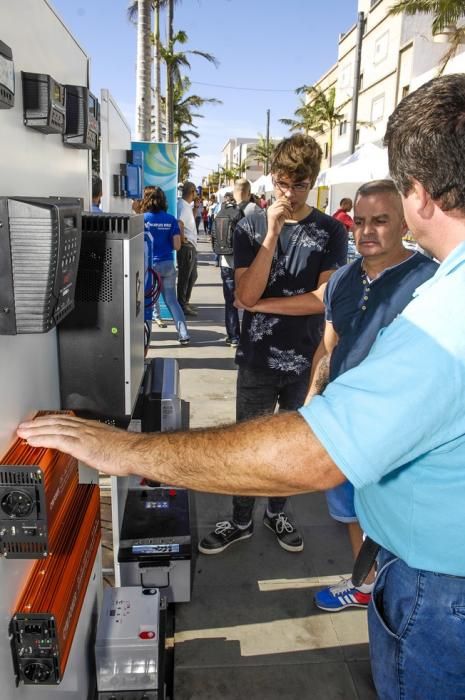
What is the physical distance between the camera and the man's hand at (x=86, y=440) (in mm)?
1292

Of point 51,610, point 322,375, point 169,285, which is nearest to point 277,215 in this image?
point 322,375

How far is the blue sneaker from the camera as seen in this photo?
108 inches

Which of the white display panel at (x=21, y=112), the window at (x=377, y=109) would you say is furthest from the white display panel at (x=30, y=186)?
the window at (x=377, y=109)

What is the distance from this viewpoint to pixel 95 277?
1.75 metres

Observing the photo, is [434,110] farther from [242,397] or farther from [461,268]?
[242,397]

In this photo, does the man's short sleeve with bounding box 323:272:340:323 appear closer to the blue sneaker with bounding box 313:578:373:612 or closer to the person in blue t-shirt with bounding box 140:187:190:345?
the blue sneaker with bounding box 313:578:373:612

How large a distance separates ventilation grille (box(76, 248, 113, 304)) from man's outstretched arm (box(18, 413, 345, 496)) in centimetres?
49

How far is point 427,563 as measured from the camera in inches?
48.5

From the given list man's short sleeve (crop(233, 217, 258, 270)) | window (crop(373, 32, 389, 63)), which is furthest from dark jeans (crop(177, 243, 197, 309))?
window (crop(373, 32, 389, 63))

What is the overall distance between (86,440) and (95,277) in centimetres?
63

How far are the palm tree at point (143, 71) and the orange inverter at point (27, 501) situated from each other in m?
11.5

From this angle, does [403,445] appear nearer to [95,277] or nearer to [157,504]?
[95,277]

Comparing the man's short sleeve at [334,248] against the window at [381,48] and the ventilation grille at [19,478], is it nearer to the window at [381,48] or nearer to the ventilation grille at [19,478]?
the ventilation grille at [19,478]

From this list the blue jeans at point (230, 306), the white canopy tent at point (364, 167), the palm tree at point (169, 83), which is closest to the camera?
the blue jeans at point (230, 306)
